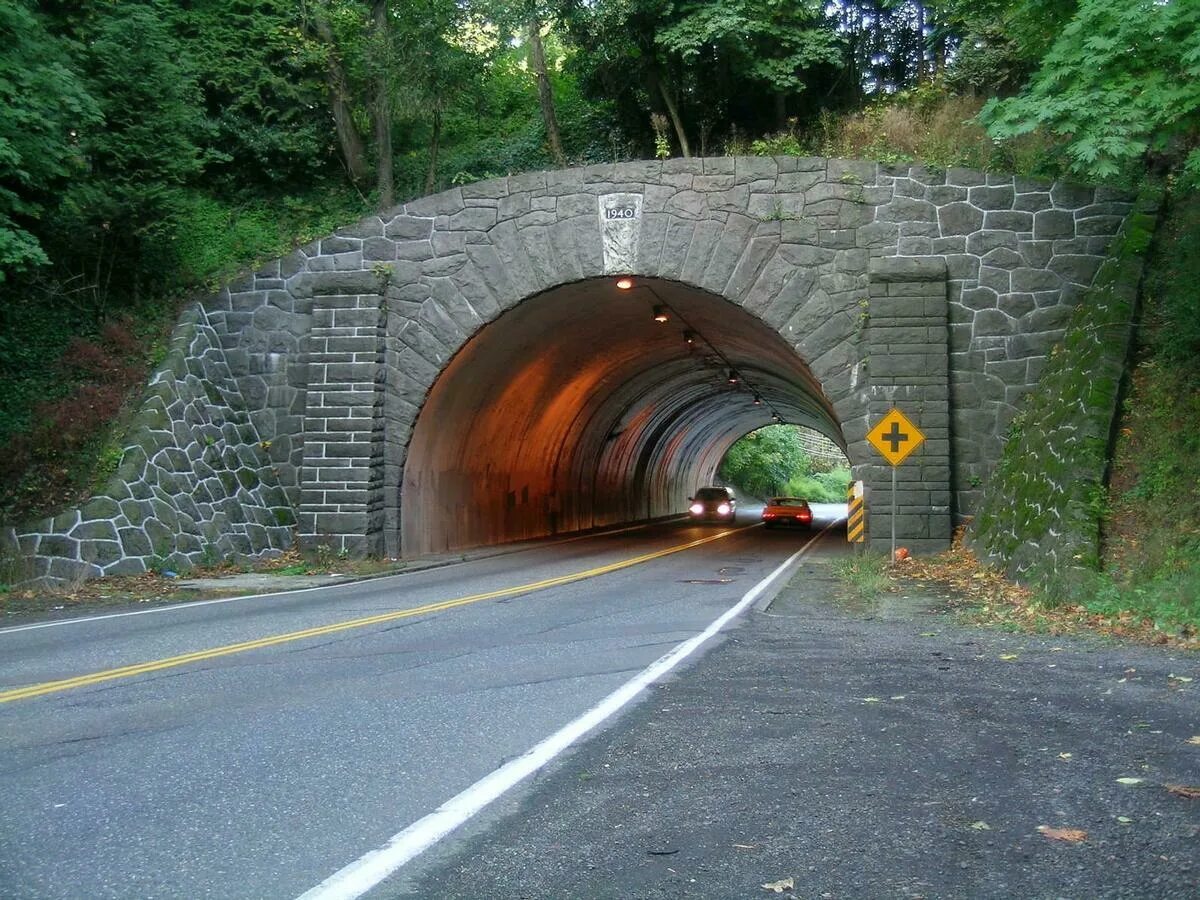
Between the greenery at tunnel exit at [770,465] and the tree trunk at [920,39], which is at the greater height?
the tree trunk at [920,39]

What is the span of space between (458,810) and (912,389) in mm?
14713

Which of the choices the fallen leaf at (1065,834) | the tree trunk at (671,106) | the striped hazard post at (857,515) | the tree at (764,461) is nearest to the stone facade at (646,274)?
the striped hazard post at (857,515)

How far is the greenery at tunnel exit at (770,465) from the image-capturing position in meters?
68.0

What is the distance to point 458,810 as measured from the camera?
4.99 metres

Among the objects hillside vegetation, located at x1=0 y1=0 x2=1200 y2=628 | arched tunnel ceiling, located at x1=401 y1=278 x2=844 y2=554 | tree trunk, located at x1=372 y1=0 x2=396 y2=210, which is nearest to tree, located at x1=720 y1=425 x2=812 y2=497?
arched tunnel ceiling, located at x1=401 y1=278 x2=844 y2=554

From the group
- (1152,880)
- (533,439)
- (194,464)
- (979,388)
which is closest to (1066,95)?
(979,388)

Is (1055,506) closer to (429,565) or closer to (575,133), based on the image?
(429,565)

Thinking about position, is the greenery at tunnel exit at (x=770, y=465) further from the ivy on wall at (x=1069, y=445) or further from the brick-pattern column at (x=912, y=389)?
the ivy on wall at (x=1069, y=445)

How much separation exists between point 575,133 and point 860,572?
1861cm

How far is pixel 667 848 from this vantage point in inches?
177

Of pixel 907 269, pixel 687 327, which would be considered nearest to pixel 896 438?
pixel 907 269

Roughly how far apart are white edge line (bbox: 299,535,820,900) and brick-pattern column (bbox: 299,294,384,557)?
40.6ft

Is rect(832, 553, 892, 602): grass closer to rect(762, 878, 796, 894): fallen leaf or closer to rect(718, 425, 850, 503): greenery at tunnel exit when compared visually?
rect(762, 878, 796, 894): fallen leaf

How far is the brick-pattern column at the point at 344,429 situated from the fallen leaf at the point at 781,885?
1626 centimetres
